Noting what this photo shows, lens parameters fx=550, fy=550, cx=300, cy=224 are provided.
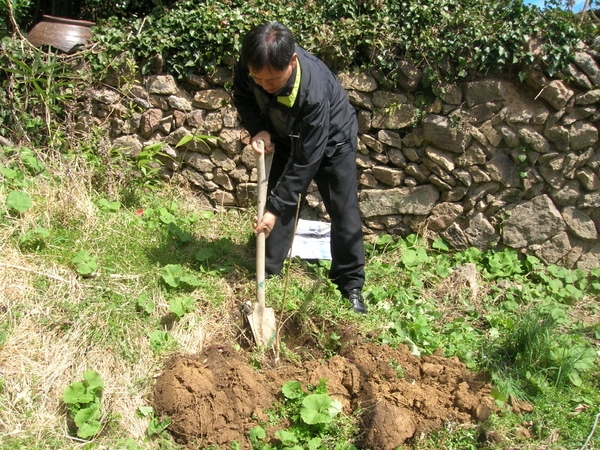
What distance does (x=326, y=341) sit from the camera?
10.6 feet

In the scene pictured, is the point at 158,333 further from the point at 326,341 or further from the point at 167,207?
the point at 167,207

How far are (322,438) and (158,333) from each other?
1.09 meters

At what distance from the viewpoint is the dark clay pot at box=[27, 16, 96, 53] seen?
4348mm

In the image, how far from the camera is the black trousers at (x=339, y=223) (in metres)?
3.35

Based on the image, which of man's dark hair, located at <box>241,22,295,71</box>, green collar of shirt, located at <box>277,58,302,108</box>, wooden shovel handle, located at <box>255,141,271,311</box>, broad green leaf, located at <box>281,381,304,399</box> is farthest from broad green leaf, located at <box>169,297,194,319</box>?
man's dark hair, located at <box>241,22,295,71</box>

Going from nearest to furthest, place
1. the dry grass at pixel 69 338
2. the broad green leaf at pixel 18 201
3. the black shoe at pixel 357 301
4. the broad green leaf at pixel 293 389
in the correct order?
1. the dry grass at pixel 69 338
2. the broad green leaf at pixel 293 389
3. the black shoe at pixel 357 301
4. the broad green leaf at pixel 18 201

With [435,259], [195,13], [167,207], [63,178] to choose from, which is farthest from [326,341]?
[195,13]

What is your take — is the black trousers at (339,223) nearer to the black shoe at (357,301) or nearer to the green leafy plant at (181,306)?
the black shoe at (357,301)

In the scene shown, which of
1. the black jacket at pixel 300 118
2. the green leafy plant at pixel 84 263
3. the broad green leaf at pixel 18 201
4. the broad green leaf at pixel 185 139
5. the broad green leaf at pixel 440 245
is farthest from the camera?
the broad green leaf at pixel 440 245

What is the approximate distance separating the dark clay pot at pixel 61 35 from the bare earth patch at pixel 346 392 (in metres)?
2.80

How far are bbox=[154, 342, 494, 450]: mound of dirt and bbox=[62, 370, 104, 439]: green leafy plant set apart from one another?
0.96ft

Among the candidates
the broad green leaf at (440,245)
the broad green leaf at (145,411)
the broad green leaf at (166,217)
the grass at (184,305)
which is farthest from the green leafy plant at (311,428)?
the broad green leaf at (440,245)

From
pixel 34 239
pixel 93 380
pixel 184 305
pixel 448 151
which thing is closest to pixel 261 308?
pixel 184 305

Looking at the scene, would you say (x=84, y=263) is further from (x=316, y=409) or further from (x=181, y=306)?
(x=316, y=409)
